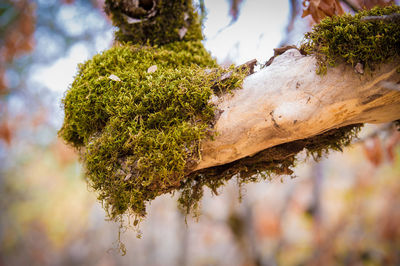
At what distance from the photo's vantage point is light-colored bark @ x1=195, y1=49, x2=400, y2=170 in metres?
1.32

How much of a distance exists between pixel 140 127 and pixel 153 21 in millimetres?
954

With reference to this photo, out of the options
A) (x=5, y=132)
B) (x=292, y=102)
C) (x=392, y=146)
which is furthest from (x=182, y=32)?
(x=5, y=132)

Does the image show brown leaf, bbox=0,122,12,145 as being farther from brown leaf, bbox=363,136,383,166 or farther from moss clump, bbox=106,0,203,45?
brown leaf, bbox=363,136,383,166

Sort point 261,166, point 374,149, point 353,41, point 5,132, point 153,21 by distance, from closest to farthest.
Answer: point 353,41 < point 261,166 < point 153,21 < point 374,149 < point 5,132

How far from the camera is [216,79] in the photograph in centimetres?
137

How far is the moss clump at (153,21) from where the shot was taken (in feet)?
6.13

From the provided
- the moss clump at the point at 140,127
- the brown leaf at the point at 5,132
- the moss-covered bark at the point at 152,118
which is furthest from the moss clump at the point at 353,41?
the brown leaf at the point at 5,132

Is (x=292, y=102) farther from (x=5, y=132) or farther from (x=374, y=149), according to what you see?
(x=5, y=132)

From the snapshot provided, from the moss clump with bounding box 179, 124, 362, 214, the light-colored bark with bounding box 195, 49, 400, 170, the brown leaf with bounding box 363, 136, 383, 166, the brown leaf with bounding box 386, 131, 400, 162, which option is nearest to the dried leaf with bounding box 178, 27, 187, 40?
the light-colored bark with bounding box 195, 49, 400, 170

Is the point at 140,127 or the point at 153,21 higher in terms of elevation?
the point at 153,21

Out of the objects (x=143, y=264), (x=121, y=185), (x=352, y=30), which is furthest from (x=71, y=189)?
(x=352, y=30)

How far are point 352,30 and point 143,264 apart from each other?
9.86 m

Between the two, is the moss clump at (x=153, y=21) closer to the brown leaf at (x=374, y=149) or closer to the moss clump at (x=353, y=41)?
the moss clump at (x=353, y=41)

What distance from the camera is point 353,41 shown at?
1293 millimetres
